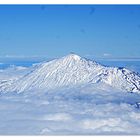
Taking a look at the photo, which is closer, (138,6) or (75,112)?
(138,6)

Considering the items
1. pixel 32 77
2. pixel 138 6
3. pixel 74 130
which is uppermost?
pixel 138 6

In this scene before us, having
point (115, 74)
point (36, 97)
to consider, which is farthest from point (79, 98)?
point (115, 74)

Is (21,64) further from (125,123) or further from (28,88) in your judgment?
(125,123)

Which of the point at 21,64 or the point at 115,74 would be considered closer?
the point at 21,64

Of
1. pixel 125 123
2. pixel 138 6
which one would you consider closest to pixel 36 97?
pixel 125 123
